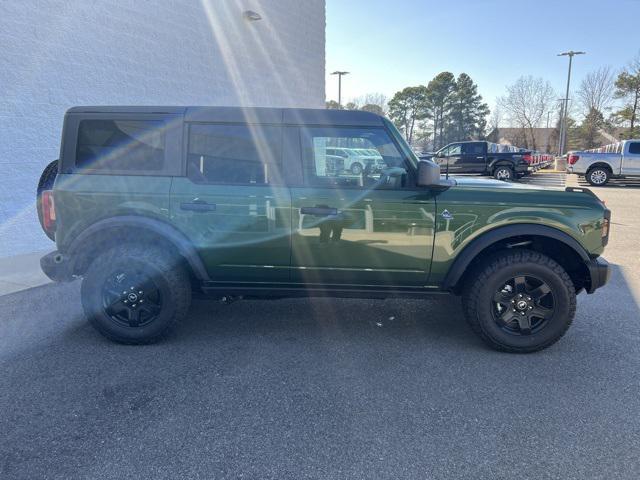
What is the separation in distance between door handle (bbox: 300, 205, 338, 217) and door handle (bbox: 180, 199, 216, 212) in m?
0.71

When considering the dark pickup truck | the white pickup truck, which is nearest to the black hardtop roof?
the dark pickup truck

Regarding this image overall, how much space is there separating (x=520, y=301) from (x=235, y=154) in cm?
254

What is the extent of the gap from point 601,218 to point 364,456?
2.59m

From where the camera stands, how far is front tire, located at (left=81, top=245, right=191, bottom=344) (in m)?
3.49

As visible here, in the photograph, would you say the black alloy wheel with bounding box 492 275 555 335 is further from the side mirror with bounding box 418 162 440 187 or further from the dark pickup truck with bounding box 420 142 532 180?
the dark pickup truck with bounding box 420 142 532 180

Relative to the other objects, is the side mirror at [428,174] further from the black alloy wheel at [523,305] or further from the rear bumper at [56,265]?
the rear bumper at [56,265]

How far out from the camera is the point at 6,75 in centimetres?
588

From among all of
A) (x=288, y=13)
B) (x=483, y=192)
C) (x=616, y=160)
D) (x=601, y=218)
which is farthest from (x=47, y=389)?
(x=616, y=160)

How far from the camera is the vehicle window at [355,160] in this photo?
3.42 m

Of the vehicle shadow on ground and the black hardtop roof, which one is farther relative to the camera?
the vehicle shadow on ground

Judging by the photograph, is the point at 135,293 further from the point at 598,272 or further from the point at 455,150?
the point at 455,150

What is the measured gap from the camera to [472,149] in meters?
18.7

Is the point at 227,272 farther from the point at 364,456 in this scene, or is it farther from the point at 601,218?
the point at 601,218

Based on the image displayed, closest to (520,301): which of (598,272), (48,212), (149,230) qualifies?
(598,272)
